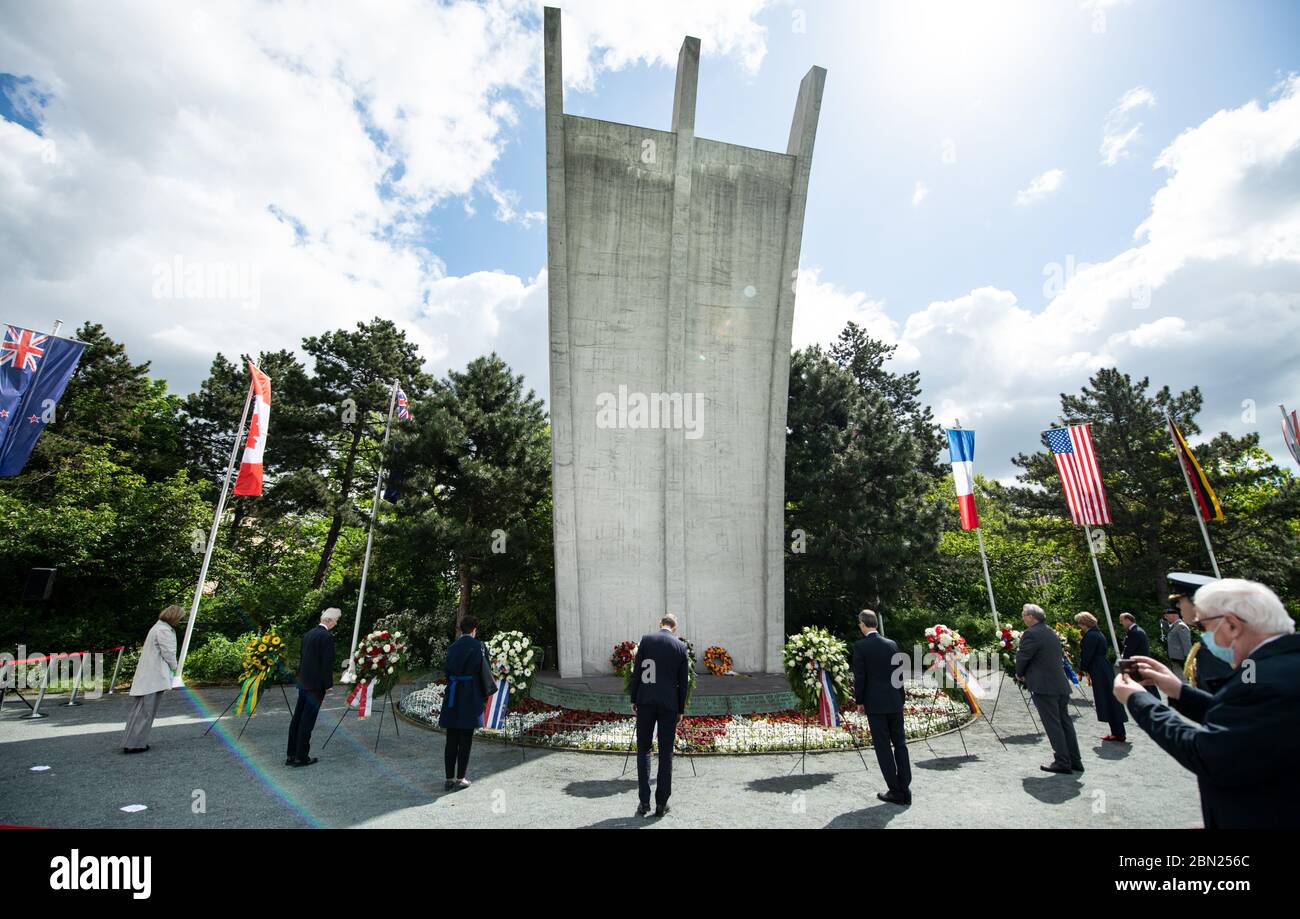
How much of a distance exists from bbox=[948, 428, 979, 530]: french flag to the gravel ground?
6386 millimetres

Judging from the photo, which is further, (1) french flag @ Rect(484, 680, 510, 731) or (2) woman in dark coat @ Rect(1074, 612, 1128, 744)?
(2) woman in dark coat @ Rect(1074, 612, 1128, 744)

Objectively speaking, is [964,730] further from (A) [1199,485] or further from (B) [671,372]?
(A) [1199,485]

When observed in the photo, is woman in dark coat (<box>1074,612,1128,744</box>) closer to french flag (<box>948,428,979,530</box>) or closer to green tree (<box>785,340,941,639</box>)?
french flag (<box>948,428,979,530</box>)

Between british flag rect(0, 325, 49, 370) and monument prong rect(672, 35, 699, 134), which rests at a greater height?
monument prong rect(672, 35, 699, 134)

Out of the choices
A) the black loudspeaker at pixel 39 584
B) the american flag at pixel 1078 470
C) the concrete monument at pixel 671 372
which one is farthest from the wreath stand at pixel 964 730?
the black loudspeaker at pixel 39 584

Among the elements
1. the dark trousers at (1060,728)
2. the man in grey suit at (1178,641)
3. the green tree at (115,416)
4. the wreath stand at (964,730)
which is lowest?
the wreath stand at (964,730)

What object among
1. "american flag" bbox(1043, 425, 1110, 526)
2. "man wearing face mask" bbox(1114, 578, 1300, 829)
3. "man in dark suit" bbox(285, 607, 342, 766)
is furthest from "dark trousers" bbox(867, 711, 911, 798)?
"american flag" bbox(1043, 425, 1110, 526)

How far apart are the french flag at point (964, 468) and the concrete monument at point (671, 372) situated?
4.81m

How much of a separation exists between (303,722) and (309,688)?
0.52 m

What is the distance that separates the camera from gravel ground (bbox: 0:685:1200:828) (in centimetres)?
586

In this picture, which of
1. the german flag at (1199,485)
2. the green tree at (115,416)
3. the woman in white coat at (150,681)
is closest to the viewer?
the woman in white coat at (150,681)

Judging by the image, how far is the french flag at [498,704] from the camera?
28.3 feet

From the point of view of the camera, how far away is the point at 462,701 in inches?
270

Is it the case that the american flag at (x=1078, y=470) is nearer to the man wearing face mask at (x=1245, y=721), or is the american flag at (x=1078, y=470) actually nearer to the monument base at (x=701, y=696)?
the monument base at (x=701, y=696)
